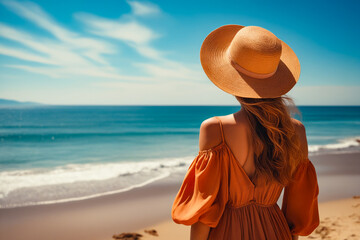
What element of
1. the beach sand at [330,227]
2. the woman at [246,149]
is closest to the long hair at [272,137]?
the woman at [246,149]

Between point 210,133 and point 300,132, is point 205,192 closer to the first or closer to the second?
point 210,133

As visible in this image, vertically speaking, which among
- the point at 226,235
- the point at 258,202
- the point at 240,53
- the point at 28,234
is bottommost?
the point at 28,234

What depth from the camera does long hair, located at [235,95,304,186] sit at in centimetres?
117

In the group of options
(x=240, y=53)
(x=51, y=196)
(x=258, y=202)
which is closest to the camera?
(x=240, y=53)

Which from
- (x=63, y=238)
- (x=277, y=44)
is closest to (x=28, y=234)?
(x=63, y=238)

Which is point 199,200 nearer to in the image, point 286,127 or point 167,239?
point 286,127

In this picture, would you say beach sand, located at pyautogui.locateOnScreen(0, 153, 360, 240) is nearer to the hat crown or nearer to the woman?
the woman

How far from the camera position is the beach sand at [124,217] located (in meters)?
3.87

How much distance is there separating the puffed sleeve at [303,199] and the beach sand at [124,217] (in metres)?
2.75

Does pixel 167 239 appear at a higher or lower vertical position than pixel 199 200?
lower

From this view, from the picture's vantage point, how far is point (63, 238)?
379 centimetres

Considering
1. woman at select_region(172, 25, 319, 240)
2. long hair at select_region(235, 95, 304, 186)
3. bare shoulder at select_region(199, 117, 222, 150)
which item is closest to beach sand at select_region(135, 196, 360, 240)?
woman at select_region(172, 25, 319, 240)

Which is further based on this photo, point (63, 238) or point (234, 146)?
point (63, 238)

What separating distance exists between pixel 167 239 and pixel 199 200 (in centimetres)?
300
